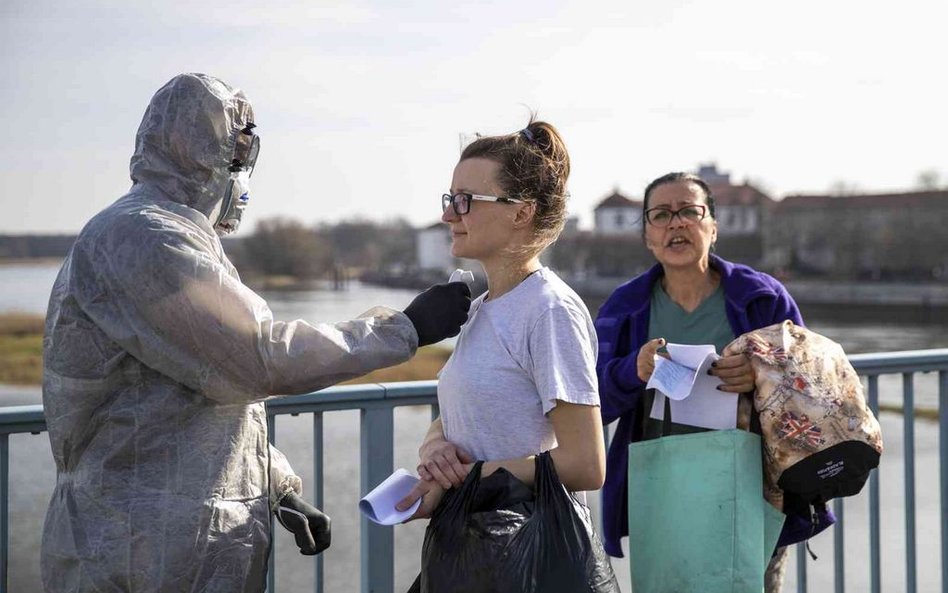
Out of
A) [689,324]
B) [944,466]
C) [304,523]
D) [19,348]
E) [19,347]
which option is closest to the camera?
[304,523]

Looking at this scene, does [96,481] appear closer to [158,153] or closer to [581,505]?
[158,153]

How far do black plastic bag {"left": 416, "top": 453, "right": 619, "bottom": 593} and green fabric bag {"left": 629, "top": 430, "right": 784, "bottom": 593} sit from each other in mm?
697

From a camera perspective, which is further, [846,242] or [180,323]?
[846,242]

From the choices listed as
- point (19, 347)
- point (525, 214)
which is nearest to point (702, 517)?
point (525, 214)

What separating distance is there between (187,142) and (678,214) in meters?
1.60

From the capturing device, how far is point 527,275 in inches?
81.0

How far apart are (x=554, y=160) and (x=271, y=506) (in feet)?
3.00

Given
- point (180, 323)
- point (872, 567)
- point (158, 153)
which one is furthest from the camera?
point (872, 567)

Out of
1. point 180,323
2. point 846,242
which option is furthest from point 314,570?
point 846,242

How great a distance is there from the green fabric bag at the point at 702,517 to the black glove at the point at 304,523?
0.85 metres

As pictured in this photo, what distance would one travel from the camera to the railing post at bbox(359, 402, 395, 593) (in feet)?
9.27

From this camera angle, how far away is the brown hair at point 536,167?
2.01m

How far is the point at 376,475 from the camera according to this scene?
284 centimetres

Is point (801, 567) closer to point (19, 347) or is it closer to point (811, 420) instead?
point (811, 420)
